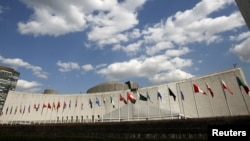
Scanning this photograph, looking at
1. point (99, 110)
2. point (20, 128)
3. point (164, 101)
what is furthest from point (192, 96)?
point (20, 128)

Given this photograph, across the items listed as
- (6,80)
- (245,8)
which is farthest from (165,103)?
(6,80)

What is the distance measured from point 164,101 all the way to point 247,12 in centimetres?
4524

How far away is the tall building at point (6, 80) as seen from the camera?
96531 mm

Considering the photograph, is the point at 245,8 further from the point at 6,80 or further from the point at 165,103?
the point at 6,80

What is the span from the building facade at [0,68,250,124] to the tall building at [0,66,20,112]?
24980 mm

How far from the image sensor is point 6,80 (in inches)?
3957

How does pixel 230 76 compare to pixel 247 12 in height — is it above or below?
above

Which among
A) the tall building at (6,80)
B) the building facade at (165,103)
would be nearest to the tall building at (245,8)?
the building facade at (165,103)

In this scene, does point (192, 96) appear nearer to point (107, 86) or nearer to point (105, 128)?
point (105, 128)

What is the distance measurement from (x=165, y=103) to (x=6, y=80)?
77771 millimetres

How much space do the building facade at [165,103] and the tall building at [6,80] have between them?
983 inches

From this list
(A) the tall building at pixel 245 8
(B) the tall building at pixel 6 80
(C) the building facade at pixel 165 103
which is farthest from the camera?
(B) the tall building at pixel 6 80

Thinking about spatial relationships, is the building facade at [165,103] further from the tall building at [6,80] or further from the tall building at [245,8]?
the tall building at [6,80]

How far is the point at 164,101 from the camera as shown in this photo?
52375 millimetres
